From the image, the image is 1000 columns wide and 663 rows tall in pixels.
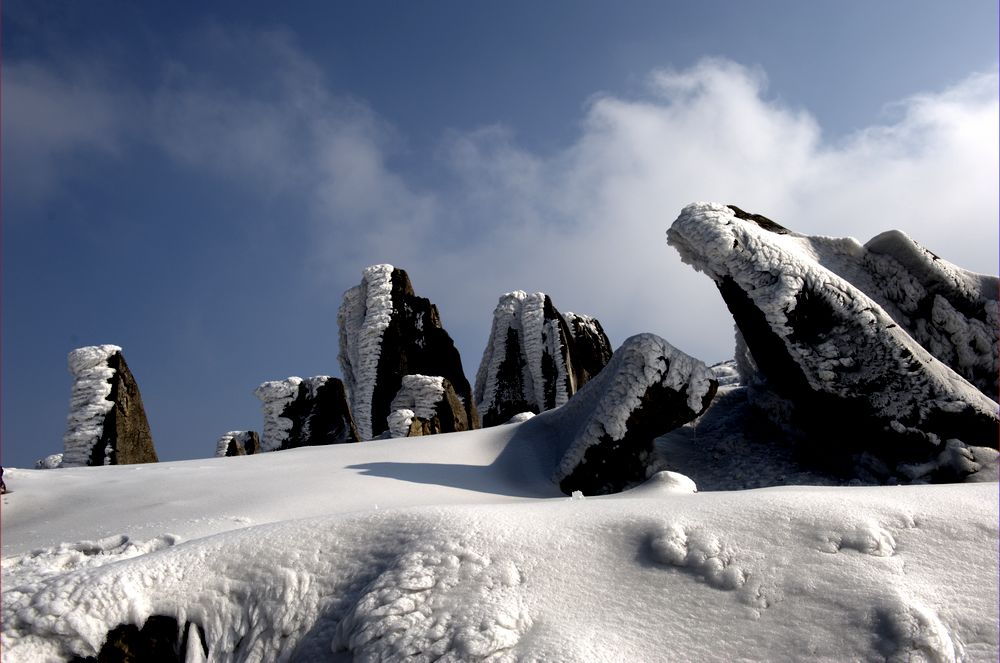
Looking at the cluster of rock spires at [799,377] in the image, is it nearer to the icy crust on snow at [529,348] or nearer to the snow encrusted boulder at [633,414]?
the snow encrusted boulder at [633,414]

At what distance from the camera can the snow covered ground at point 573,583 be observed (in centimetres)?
270

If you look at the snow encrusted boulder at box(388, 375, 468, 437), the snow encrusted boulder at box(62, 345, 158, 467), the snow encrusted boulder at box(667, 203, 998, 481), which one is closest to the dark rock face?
the snow encrusted boulder at box(667, 203, 998, 481)

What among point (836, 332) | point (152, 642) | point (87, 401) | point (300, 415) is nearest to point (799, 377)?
point (836, 332)

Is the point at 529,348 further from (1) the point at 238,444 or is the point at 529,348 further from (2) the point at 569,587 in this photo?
(2) the point at 569,587

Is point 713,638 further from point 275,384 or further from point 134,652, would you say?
point 275,384

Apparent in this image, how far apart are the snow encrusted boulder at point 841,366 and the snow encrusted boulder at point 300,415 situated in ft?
21.9

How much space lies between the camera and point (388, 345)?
12.8m

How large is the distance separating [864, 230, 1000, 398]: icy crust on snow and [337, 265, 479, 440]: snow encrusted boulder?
22.9 ft

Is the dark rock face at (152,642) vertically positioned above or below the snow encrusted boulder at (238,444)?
below

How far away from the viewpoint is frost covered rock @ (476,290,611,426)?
Result: 49.0 ft

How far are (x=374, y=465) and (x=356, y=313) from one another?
7.38m

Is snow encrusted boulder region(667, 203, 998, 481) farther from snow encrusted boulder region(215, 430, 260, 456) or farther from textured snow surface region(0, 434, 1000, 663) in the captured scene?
snow encrusted boulder region(215, 430, 260, 456)

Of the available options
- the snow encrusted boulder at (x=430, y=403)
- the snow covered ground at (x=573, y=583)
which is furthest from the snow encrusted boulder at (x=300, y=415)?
the snow covered ground at (x=573, y=583)

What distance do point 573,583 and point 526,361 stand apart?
12.8m
